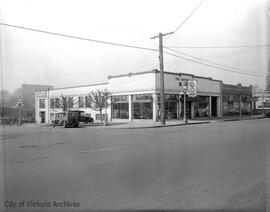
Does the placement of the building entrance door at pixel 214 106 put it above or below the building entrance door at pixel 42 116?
above

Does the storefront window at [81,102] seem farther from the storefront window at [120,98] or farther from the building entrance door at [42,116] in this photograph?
the building entrance door at [42,116]

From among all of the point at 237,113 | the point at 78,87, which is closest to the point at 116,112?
the point at 78,87

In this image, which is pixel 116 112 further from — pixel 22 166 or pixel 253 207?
pixel 253 207

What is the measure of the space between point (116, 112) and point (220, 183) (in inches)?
1555

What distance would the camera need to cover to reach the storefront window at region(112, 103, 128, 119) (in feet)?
145

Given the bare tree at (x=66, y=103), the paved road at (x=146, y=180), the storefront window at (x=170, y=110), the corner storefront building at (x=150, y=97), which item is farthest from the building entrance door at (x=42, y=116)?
the paved road at (x=146, y=180)

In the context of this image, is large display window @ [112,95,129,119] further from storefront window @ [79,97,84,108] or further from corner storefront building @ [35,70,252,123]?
storefront window @ [79,97,84,108]

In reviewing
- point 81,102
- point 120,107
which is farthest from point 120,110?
point 81,102

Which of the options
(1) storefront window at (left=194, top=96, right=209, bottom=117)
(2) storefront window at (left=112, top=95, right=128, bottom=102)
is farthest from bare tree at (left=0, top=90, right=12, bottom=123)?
(1) storefront window at (left=194, top=96, right=209, bottom=117)

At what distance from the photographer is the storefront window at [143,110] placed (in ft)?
135

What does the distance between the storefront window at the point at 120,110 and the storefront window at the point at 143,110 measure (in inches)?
65.6

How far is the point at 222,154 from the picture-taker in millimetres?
10586

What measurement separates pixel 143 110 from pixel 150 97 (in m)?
2.16

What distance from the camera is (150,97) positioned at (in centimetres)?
4084
